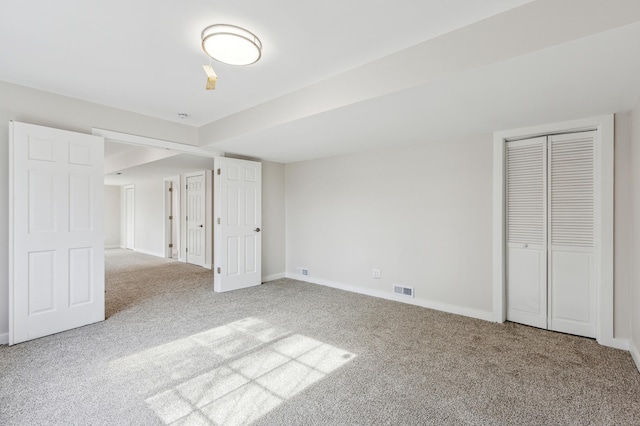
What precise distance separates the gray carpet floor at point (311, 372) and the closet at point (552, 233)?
256 millimetres

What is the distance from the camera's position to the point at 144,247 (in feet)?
29.5

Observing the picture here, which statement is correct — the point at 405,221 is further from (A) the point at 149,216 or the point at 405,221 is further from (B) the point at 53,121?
(A) the point at 149,216

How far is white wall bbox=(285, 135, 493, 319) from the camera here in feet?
11.6

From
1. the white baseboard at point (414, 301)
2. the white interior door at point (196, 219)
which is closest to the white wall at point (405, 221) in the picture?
the white baseboard at point (414, 301)

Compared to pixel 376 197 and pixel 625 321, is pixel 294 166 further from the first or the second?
pixel 625 321

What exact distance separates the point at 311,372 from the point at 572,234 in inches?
115

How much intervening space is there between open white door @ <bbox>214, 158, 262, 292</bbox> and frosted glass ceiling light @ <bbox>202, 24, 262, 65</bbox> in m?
2.63

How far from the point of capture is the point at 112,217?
1009cm

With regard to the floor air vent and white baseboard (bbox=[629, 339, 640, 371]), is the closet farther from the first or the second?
the floor air vent

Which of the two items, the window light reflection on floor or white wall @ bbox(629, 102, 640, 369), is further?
white wall @ bbox(629, 102, 640, 369)

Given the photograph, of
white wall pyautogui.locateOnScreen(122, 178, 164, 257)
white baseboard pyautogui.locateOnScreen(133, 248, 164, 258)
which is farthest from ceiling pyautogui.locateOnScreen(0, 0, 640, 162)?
white baseboard pyautogui.locateOnScreen(133, 248, 164, 258)

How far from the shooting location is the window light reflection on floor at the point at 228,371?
185 cm

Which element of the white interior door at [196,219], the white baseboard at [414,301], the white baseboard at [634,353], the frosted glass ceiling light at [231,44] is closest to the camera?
the frosted glass ceiling light at [231,44]

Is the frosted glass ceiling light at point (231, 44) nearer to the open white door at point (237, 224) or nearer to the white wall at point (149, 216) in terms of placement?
the open white door at point (237, 224)
